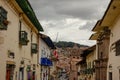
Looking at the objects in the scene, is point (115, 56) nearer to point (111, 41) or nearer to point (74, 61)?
point (111, 41)

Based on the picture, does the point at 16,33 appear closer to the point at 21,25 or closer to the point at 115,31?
the point at 21,25

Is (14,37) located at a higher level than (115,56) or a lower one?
higher

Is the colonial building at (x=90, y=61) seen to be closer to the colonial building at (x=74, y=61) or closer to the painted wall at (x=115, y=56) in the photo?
the painted wall at (x=115, y=56)

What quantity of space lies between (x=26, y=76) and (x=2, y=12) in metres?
10.4

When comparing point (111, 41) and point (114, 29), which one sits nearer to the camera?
point (114, 29)

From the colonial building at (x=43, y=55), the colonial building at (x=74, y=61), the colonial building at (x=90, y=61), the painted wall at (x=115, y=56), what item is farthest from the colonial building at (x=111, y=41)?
the colonial building at (x=74, y=61)

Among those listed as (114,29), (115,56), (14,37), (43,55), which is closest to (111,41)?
(114,29)

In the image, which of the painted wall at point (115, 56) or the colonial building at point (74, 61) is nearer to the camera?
the painted wall at point (115, 56)

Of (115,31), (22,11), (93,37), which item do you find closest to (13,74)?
(22,11)

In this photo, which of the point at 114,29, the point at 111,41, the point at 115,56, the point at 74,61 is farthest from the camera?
the point at 74,61

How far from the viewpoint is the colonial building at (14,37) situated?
51.1 ft

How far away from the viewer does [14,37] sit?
62.1 ft

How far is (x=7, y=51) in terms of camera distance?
16.6 metres

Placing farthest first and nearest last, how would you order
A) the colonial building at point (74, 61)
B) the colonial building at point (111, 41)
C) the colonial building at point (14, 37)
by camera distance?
1. the colonial building at point (74, 61)
2. the colonial building at point (111, 41)
3. the colonial building at point (14, 37)
